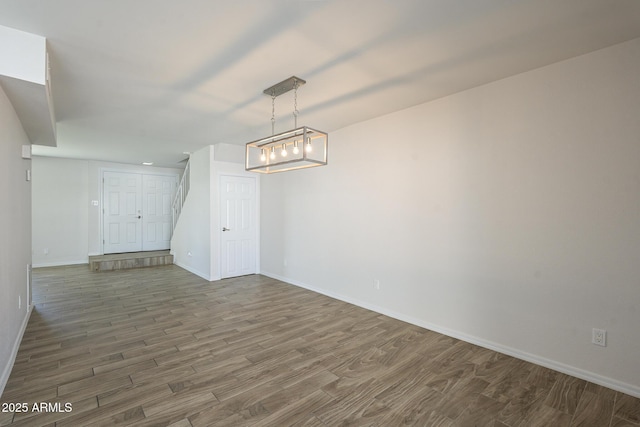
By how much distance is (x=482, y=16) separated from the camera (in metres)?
1.91

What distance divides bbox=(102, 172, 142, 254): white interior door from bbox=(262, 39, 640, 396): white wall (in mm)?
6547

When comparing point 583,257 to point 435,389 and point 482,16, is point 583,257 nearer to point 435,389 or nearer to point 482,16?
point 435,389

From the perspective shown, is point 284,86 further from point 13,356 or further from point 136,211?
point 136,211

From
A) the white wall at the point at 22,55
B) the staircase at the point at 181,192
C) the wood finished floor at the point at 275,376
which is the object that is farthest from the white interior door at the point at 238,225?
the white wall at the point at 22,55

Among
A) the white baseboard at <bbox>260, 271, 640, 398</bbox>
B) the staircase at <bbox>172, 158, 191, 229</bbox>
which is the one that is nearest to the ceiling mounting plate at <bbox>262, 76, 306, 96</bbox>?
the white baseboard at <bbox>260, 271, 640, 398</bbox>

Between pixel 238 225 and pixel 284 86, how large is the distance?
3.56 meters

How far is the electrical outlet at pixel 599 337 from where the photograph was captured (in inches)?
89.3

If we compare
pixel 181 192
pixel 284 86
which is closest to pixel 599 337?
pixel 284 86

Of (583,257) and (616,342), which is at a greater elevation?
(583,257)

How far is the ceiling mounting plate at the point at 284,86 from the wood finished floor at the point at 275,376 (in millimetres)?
2574

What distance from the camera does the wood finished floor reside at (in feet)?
6.31

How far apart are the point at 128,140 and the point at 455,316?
5.80 metres

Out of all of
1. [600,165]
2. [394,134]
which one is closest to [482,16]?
[600,165]

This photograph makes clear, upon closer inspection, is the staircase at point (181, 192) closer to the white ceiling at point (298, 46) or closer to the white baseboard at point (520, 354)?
the white ceiling at point (298, 46)
